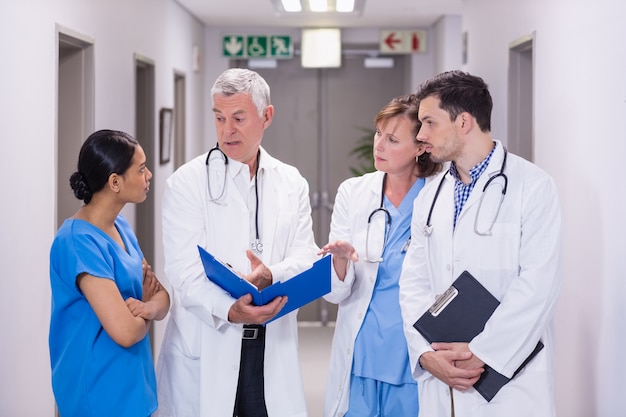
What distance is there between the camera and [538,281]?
2059 millimetres

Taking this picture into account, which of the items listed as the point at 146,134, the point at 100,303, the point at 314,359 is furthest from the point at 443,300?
the point at 314,359

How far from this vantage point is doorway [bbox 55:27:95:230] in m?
3.93

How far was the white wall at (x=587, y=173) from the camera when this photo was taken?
8.48 ft

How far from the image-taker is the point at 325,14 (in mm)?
6742

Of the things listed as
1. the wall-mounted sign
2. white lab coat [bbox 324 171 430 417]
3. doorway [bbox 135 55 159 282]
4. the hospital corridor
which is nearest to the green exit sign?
the hospital corridor

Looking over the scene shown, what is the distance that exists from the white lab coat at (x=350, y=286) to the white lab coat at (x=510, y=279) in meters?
0.32

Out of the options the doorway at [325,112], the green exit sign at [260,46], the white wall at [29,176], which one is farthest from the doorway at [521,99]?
the green exit sign at [260,46]

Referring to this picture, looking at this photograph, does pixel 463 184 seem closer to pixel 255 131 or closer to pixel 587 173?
pixel 255 131

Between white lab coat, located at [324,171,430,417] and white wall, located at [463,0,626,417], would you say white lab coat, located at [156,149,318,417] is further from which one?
white wall, located at [463,0,626,417]

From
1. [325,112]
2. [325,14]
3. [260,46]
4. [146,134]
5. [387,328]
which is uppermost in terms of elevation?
[325,14]

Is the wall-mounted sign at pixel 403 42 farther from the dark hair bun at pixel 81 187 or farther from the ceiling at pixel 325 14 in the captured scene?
the dark hair bun at pixel 81 187

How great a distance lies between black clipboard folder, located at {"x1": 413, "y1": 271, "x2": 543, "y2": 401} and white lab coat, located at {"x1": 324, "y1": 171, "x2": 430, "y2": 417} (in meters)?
0.42

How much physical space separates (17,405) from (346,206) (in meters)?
1.45

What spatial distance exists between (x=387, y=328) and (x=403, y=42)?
213 inches
